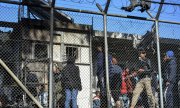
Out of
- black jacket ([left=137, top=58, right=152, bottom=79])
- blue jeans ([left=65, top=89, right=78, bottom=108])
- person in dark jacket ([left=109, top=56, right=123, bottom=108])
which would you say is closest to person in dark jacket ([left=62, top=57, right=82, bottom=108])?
blue jeans ([left=65, top=89, right=78, bottom=108])

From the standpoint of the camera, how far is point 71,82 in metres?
8.51

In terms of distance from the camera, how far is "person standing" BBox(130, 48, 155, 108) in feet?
30.1

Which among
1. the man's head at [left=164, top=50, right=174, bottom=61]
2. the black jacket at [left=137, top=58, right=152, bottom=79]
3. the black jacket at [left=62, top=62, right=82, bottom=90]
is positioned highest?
the man's head at [left=164, top=50, right=174, bottom=61]

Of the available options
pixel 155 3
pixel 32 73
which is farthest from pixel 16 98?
pixel 155 3

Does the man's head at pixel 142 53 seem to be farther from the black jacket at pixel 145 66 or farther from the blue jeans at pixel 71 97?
the blue jeans at pixel 71 97

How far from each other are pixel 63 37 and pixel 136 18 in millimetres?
1726

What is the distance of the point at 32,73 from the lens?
8602 millimetres

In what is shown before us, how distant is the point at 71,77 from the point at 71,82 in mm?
108

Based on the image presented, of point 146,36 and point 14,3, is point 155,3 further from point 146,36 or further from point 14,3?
point 14,3

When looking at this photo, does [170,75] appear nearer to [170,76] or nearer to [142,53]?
[170,76]

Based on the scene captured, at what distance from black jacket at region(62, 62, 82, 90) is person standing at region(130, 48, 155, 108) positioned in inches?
56.5

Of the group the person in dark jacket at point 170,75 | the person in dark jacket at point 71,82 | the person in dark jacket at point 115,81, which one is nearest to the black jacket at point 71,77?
the person in dark jacket at point 71,82

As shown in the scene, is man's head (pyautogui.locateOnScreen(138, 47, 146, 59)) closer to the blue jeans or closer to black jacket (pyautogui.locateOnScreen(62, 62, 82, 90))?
black jacket (pyautogui.locateOnScreen(62, 62, 82, 90))

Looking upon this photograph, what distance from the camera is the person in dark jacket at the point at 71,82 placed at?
8.42m
